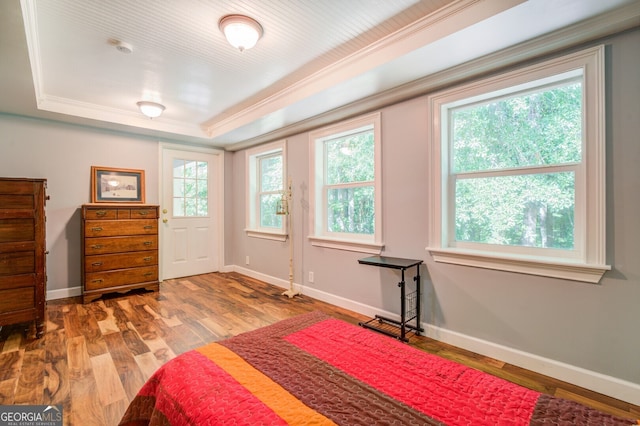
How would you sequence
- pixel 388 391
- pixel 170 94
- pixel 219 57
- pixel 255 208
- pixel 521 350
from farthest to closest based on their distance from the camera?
pixel 255 208 → pixel 170 94 → pixel 219 57 → pixel 521 350 → pixel 388 391

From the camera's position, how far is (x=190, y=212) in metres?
4.86

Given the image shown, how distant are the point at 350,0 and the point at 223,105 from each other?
227cm

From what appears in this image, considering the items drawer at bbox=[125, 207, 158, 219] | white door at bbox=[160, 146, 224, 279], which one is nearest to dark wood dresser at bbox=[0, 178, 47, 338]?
drawer at bbox=[125, 207, 158, 219]

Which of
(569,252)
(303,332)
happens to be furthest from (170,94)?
(569,252)

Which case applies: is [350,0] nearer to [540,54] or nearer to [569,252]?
[540,54]

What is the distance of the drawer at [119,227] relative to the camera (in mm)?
3584

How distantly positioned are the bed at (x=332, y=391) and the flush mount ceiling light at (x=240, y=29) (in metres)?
1.94

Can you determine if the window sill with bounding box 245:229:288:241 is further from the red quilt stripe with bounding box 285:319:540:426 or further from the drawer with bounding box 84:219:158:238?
the red quilt stripe with bounding box 285:319:540:426

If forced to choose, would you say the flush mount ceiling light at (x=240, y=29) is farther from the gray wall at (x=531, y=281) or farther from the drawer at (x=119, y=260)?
the drawer at (x=119, y=260)

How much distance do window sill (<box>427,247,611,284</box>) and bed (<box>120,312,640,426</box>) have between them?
132 centimetres

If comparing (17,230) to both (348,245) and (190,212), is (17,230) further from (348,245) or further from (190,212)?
Answer: (348,245)

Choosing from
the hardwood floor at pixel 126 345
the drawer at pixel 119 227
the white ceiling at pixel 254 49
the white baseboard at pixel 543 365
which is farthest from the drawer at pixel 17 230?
the white baseboard at pixel 543 365

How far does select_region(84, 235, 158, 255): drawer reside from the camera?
3569 mm

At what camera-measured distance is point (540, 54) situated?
2.00m
